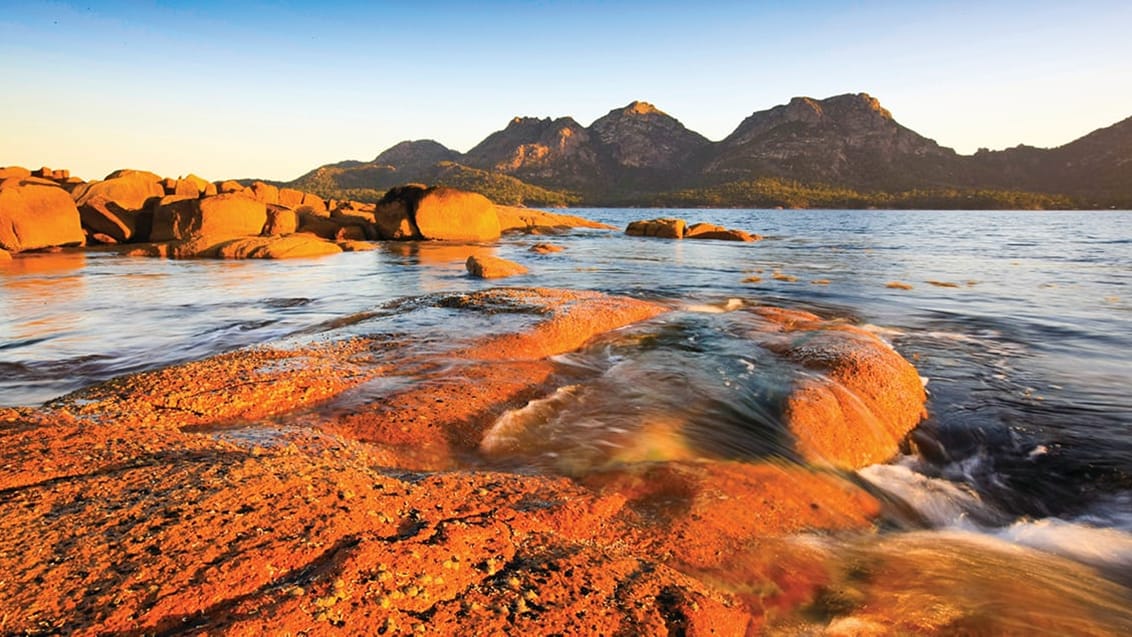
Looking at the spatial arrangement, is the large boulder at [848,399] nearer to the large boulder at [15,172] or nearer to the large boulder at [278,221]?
the large boulder at [278,221]

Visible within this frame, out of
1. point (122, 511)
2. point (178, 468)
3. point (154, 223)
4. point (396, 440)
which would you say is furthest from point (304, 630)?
point (154, 223)

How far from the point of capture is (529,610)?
2117mm

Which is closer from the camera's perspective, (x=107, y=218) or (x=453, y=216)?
(x=107, y=218)

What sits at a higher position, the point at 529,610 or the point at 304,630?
the point at 304,630

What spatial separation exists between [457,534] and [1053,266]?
27212 mm

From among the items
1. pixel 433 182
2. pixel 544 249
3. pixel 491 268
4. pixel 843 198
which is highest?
pixel 433 182

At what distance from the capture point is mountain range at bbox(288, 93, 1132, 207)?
122 m

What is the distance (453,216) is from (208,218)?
11.4 meters

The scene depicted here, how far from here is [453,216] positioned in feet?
97.8

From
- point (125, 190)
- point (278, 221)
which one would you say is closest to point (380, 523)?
point (278, 221)

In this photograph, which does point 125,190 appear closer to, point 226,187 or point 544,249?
point 226,187

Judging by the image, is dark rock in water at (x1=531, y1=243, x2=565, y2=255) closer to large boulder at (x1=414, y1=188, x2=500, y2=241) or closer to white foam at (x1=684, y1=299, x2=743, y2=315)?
large boulder at (x1=414, y1=188, x2=500, y2=241)

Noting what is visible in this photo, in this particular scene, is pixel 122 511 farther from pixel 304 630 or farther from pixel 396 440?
pixel 396 440

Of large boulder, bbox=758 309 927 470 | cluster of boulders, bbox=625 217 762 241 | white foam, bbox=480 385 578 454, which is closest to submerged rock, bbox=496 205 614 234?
cluster of boulders, bbox=625 217 762 241
